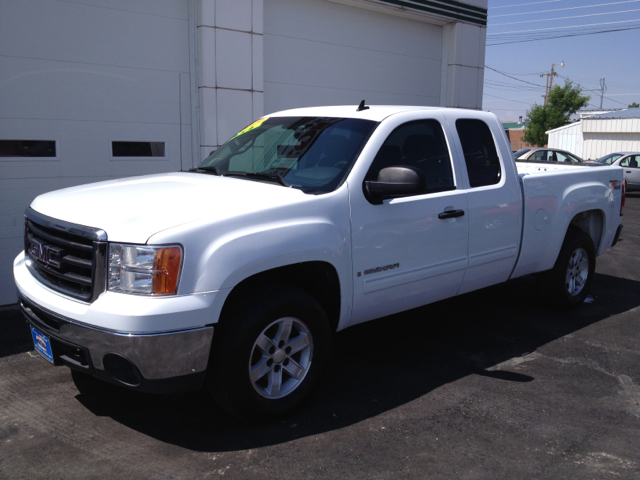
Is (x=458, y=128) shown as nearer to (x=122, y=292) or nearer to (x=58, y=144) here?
(x=122, y=292)

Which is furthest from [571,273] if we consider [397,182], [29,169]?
[29,169]

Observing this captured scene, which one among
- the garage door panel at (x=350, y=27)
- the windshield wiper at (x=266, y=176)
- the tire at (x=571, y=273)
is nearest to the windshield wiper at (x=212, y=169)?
the windshield wiper at (x=266, y=176)

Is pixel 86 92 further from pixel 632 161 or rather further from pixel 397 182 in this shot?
pixel 632 161

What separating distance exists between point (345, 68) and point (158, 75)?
3532 millimetres

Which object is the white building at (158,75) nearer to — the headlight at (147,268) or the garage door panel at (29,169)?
the garage door panel at (29,169)

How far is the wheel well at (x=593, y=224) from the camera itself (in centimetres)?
633

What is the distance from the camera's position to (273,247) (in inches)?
135

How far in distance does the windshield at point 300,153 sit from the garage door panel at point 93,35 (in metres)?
3.16

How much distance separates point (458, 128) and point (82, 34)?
185 inches

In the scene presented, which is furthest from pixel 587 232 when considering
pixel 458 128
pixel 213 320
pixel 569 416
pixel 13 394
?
pixel 13 394

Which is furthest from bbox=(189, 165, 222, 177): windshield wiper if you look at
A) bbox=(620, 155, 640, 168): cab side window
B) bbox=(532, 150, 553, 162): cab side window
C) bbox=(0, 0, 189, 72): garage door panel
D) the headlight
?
bbox=(620, 155, 640, 168): cab side window

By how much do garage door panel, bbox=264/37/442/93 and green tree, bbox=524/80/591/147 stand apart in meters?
40.0

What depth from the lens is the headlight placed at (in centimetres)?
306

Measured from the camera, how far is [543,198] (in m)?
5.44
